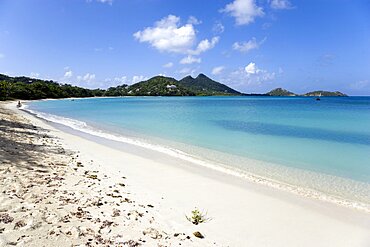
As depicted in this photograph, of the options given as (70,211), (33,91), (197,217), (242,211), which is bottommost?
(242,211)

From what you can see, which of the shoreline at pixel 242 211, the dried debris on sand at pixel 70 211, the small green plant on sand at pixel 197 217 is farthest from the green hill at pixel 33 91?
the small green plant on sand at pixel 197 217

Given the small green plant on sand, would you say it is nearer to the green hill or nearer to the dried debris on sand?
the dried debris on sand

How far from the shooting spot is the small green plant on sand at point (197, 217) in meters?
6.61

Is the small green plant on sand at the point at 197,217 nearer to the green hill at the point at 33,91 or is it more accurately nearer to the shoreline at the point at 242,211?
the shoreline at the point at 242,211

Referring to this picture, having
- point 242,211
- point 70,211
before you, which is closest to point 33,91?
point 70,211

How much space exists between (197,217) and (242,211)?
152 centimetres

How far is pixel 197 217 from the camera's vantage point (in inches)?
263

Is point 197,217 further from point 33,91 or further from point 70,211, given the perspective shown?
point 33,91

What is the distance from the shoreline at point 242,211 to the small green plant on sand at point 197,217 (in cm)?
14

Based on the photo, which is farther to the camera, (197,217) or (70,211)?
(197,217)

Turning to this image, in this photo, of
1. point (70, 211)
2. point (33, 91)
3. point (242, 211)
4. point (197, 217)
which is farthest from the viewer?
point (33, 91)

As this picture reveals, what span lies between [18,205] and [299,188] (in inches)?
352

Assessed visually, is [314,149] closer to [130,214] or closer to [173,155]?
[173,155]

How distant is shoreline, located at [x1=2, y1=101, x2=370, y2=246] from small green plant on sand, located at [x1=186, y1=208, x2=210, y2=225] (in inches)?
5.6
